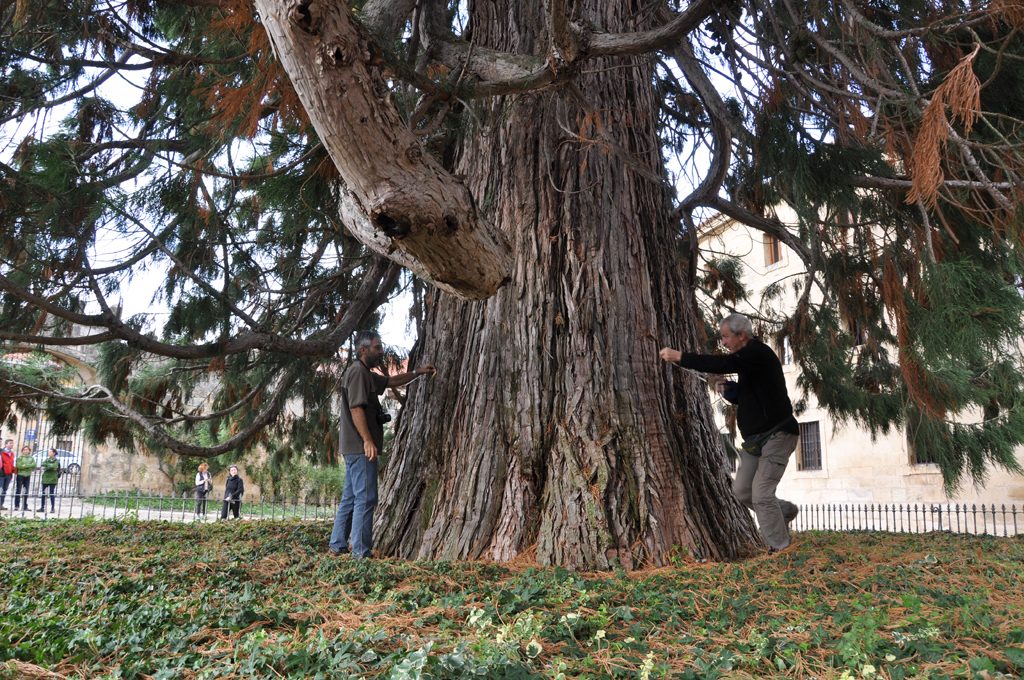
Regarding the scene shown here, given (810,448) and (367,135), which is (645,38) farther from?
(810,448)

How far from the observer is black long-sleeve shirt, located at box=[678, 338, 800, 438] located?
13.7 feet

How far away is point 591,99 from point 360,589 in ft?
12.2

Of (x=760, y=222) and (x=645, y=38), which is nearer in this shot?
(x=645, y=38)

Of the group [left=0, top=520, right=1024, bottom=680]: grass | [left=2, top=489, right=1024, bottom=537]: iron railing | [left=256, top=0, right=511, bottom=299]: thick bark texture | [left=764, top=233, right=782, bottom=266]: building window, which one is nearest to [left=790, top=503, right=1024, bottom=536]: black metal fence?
[left=2, top=489, right=1024, bottom=537]: iron railing

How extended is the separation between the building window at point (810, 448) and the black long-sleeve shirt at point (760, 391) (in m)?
18.0

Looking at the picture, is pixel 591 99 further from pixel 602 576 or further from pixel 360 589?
pixel 360 589

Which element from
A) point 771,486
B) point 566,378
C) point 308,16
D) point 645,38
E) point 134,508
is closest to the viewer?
point 308,16

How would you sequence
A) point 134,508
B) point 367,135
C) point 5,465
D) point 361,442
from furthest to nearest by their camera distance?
point 5,465
point 134,508
point 361,442
point 367,135

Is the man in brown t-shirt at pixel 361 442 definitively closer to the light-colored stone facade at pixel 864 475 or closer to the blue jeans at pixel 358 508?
the blue jeans at pixel 358 508

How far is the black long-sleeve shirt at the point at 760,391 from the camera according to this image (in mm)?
4172

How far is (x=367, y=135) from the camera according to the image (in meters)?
2.49

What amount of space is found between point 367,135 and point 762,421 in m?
3.01

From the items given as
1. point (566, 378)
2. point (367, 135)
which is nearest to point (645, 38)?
point (367, 135)

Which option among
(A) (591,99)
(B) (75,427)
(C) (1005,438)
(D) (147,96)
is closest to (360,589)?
(A) (591,99)
